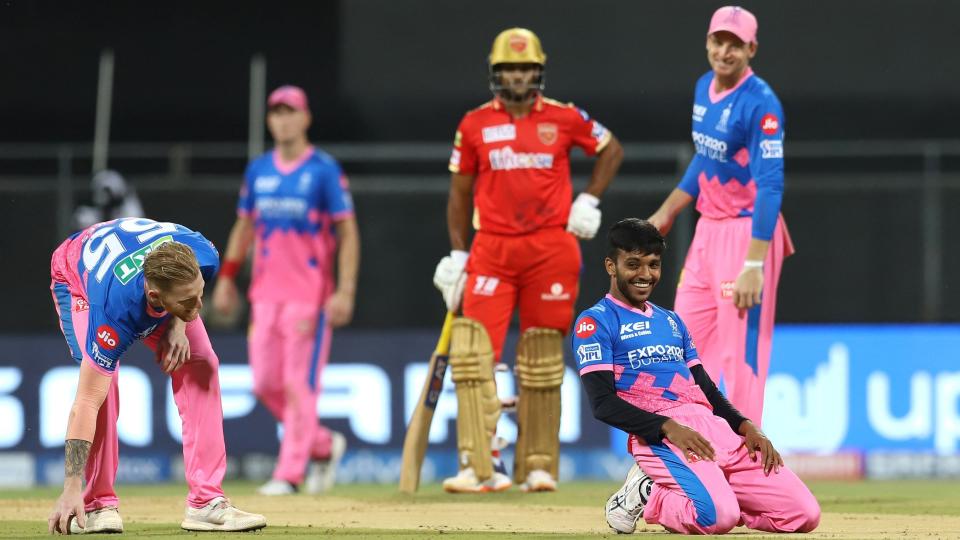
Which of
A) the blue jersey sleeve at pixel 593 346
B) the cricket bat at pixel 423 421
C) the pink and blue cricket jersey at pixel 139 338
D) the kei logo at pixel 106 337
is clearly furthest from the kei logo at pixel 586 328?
the cricket bat at pixel 423 421

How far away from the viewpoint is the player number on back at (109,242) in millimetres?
6984

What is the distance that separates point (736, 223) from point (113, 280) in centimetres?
311

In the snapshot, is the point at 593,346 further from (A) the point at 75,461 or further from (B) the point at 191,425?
(A) the point at 75,461

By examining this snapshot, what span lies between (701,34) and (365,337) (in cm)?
568

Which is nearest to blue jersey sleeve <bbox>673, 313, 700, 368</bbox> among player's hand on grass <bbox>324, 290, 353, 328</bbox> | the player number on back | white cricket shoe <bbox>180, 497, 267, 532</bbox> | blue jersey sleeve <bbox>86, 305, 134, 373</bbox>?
white cricket shoe <bbox>180, 497, 267, 532</bbox>

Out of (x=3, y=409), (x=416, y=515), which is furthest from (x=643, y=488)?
(x=3, y=409)

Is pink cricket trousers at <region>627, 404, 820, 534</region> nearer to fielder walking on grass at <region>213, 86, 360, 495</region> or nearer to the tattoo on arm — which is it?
the tattoo on arm

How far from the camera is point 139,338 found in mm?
7105

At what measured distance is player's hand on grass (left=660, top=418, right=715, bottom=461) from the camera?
6.83 metres

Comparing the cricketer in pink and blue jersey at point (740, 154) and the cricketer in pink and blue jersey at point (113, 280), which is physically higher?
the cricketer in pink and blue jersey at point (740, 154)

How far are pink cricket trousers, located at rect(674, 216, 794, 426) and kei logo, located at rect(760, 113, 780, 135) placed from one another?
460 millimetres

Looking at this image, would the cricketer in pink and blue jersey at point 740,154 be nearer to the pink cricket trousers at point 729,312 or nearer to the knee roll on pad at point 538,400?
the pink cricket trousers at point 729,312

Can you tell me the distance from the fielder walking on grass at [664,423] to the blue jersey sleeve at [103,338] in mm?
1737

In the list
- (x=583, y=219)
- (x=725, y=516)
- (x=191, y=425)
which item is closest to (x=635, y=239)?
(x=725, y=516)
